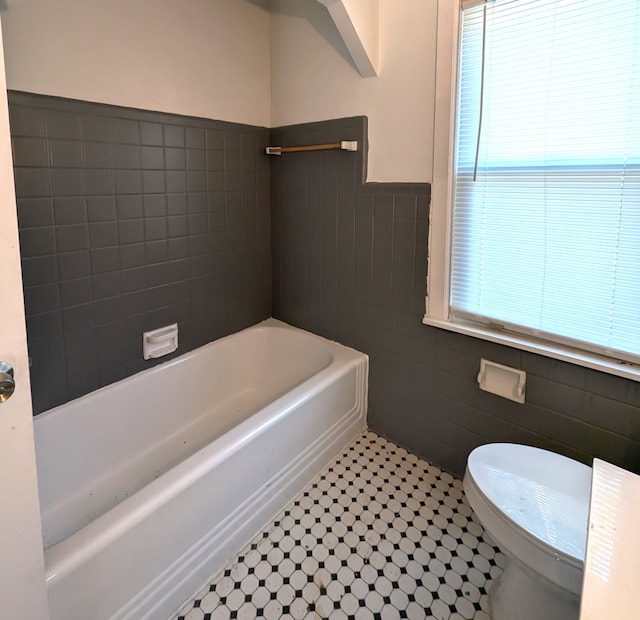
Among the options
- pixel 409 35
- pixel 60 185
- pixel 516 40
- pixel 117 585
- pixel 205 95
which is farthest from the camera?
pixel 205 95

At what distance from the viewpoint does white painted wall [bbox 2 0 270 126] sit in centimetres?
154

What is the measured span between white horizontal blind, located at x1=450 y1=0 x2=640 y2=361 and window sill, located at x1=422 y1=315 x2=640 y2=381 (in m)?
0.04

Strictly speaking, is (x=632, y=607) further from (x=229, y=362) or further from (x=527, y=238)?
(x=229, y=362)

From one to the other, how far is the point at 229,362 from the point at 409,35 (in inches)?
71.7

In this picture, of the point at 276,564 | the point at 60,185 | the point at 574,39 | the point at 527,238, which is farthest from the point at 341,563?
the point at 574,39

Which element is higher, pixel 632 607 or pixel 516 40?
pixel 516 40

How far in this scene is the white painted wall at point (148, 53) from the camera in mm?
1541

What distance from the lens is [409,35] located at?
1801 mm

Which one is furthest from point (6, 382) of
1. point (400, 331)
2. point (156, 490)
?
→ point (400, 331)

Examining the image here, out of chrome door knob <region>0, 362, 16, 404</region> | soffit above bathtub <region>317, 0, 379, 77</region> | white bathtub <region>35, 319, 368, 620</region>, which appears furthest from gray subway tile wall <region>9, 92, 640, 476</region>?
chrome door knob <region>0, 362, 16, 404</region>

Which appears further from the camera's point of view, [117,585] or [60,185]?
[60,185]

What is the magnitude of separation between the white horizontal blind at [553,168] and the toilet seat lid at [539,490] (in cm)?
46

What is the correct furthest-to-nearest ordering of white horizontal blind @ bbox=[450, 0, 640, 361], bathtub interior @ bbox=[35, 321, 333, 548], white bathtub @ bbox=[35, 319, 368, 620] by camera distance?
bathtub interior @ bbox=[35, 321, 333, 548] → white horizontal blind @ bbox=[450, 0, 640, 361] → white bathtub @ bbox=[35, 319, 368, 620]

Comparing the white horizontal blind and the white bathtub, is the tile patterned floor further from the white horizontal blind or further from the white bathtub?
the white horizontal blind
